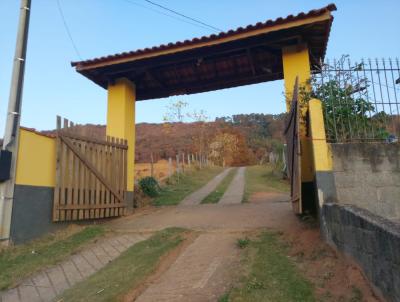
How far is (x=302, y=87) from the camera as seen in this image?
7000mm

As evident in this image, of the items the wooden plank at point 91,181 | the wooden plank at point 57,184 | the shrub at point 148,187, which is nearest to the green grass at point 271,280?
the wooden plank at point 57,184

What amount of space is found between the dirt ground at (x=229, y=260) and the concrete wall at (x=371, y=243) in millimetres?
182

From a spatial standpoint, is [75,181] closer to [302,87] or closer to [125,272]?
[125,272]

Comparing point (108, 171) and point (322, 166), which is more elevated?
point (108, 171)

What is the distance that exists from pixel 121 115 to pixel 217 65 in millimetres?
3112

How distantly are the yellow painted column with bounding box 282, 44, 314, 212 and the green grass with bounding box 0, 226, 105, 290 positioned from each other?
427cm

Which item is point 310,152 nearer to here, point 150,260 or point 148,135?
point 150,260

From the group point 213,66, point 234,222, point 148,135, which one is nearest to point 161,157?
point 148,135

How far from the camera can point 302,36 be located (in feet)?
28.4

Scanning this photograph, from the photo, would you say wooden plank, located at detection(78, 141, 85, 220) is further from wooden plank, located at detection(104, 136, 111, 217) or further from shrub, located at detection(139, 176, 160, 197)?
shrub, located at detection(139, 176, 160, 197)

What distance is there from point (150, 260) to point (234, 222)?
8.30ft

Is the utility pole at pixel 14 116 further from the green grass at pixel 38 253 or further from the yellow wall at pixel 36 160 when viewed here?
the green grass at pixel 38 253

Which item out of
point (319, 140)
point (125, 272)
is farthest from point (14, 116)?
point (319, 140)

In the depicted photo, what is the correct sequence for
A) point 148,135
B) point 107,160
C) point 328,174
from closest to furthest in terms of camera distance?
point 328,174 < point 107,160 < point 148,135
